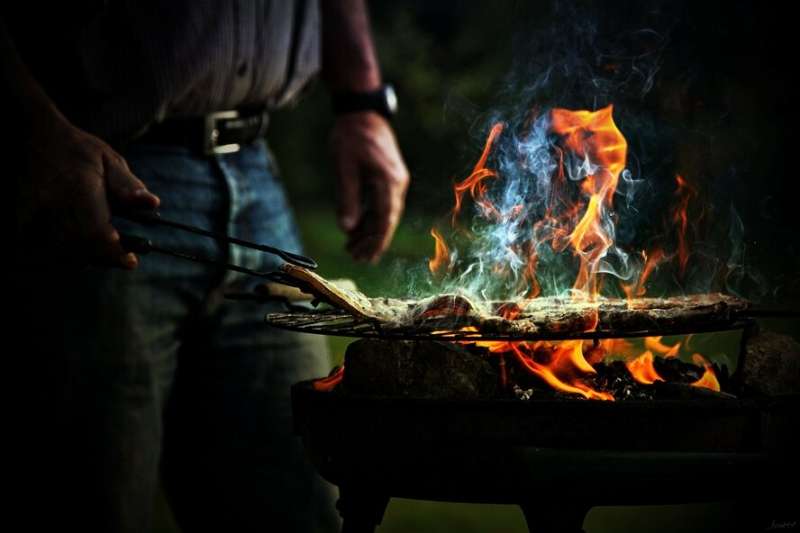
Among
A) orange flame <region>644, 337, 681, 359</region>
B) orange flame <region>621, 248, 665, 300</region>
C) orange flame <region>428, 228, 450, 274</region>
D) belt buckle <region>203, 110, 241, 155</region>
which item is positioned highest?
belt buckle <region>203, 110, 241, 155</region>

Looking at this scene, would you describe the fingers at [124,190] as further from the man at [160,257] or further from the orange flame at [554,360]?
the orange flame at [554,360]

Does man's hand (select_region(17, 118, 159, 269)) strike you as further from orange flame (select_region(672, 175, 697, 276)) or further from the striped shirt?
orange flame (select_region(672, 175, 697, 276))

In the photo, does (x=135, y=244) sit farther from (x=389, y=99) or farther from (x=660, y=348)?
(x=389, y=99)

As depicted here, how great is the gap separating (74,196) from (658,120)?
3.56 meters

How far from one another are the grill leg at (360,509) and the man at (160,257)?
0.72 m

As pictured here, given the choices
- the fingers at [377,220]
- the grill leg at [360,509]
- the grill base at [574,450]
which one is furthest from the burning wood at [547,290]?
the fingers at [377,220]

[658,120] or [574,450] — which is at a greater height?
[658,120]

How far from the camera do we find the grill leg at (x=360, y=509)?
6.42 ft

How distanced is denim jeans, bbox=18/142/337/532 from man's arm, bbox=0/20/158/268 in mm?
326

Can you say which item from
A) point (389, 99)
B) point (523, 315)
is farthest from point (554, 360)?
point (389, 99)

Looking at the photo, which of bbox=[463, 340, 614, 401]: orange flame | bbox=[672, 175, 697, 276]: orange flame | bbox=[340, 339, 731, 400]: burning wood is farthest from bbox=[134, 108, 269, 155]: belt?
bbox=[672, 175, 697, 276]: orange flame

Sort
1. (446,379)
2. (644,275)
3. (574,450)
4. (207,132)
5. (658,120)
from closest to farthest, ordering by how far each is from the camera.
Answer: (574,450) < (446,379) < (644,275) < (207,132) < (658,120)

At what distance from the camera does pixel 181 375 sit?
2.80 meters

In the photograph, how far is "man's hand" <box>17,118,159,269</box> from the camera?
206cm
